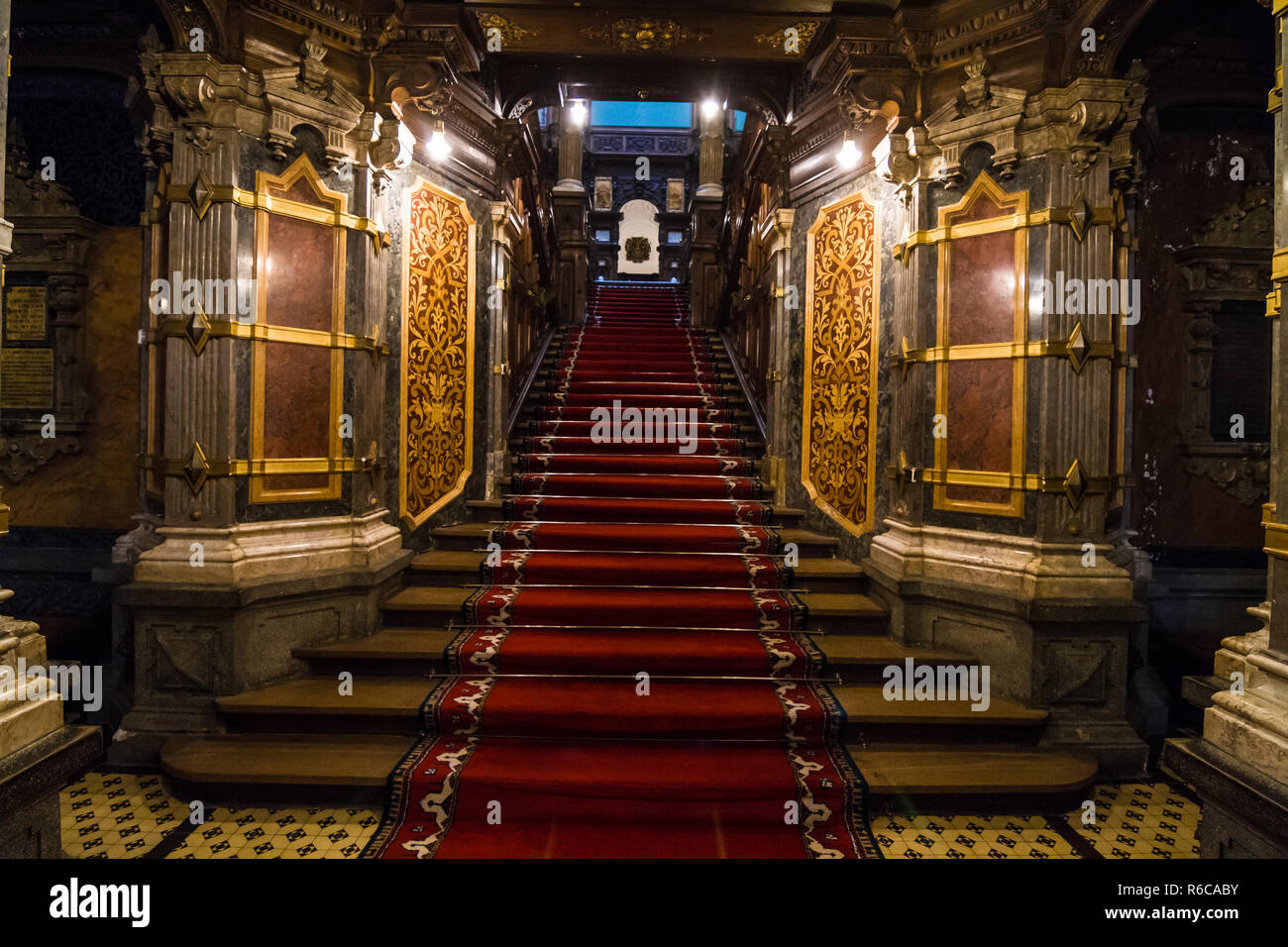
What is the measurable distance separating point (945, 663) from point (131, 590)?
3976 mm

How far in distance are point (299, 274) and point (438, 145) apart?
1.33 m

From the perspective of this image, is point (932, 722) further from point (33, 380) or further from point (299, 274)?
point (33, 380)

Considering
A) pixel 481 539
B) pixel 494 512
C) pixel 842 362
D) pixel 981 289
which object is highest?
pixel 981 289

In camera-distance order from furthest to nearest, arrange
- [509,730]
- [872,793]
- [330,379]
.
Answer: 1. [330,379]
2. [509,730]
3. [872,793]

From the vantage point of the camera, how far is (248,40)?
3.30m

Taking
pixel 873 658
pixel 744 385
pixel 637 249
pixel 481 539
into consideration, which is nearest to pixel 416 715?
pixel 481 539

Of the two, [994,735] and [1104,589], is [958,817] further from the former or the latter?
[1104,589]

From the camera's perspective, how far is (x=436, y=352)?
14.1 ft

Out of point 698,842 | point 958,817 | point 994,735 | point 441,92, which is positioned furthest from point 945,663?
point 441,92

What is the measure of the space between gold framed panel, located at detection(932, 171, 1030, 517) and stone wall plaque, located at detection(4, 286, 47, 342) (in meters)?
5.45

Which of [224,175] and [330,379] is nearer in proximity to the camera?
[224,175]

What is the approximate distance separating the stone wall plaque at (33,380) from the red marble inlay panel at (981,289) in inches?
214

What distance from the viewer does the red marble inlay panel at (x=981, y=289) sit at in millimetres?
3416

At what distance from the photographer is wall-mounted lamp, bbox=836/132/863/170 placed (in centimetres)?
411
